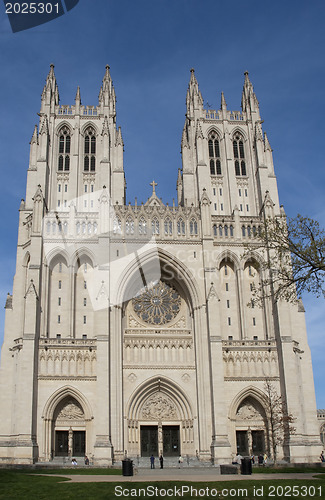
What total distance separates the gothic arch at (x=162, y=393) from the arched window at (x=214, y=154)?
1973 cm

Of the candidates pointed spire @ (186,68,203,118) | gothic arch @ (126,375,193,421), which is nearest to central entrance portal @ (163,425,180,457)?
gothic arch @ (126,375,193,421)

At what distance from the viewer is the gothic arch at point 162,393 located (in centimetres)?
4000

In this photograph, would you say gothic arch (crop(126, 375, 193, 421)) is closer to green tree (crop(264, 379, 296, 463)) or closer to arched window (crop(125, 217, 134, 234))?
green tree (crop(264, 379, 296, 463))

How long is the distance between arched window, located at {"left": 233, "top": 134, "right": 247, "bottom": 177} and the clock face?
1318 cm

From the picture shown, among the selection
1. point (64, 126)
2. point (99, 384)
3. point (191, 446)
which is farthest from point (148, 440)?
point (64, 126)

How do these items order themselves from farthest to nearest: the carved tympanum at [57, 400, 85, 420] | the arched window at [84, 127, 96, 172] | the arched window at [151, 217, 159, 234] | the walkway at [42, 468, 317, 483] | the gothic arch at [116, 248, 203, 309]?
the arched window at [84, 127, 96, 172] → the arched window at [151, 217, 159, 234] → the gothic arch at [116, 248, 203, 309] → the carved tympanum at [57, 400, 85, 420] → the walkway at [42, 468, 317, 483]

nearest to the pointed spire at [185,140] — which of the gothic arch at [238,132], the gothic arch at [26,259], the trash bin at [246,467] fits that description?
the gothic arch at [238,132]

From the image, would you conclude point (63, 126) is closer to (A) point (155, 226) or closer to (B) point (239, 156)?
(A) point (155, 226)

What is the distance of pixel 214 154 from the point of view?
1970 inches

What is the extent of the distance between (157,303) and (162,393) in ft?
23.8

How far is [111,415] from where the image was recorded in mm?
37938

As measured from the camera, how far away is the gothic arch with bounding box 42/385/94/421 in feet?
125

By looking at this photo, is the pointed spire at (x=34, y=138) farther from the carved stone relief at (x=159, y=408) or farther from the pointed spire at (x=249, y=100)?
the carved stone relief at (x=159, y=408)

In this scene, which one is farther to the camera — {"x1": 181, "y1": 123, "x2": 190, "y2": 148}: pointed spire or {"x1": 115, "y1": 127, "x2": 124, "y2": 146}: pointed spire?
{"x1": 181, "y1": 123, "x2": 190, "y2": 148}: pointed spire
